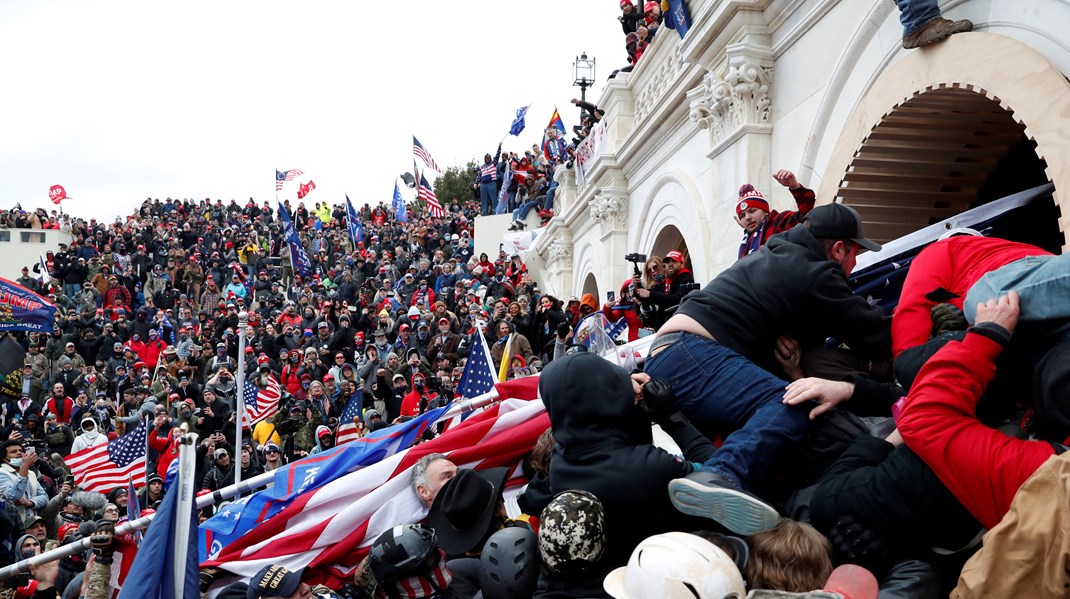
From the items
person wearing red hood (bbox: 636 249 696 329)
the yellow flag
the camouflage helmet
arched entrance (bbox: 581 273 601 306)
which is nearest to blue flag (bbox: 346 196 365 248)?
arched entrance (bbox: 581 273 601 306)

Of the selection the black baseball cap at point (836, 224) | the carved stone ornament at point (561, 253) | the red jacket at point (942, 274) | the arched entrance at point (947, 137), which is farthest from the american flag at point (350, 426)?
the carved stone ornament at point (561, 253)

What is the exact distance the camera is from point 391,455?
6473mm

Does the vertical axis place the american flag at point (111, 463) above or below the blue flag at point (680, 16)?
below

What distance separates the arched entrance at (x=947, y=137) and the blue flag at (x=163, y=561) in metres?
5.02

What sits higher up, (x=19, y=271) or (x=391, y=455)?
(x=19, y=271)

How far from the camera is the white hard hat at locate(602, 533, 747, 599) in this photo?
9.96ft

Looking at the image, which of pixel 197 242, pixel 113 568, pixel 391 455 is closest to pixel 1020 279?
pixel 391 455

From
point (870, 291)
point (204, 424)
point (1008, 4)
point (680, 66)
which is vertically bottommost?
point (204, 424)

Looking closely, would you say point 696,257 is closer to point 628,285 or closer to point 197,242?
point 628,285

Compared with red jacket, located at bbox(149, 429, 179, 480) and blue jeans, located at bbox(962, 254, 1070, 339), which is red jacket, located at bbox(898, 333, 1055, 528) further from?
red jacket, located at bbox(149, 429, 179, 480)

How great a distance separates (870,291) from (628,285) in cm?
359

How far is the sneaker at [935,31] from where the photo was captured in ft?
20.6

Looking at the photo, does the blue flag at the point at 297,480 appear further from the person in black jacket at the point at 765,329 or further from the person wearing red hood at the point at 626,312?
the person wearing red hood at the point at 626,312

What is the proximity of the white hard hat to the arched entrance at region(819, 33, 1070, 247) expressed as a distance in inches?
140
